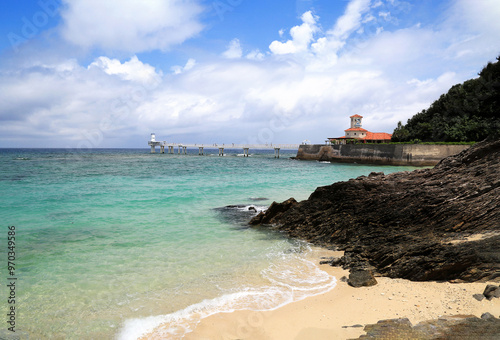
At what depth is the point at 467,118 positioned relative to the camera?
2047 inches

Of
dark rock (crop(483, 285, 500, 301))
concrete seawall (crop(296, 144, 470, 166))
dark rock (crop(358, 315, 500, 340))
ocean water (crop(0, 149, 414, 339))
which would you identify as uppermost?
concrete seawall (crop(296, 144, 470, 166))

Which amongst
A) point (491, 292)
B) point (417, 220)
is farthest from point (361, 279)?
point (417, 220)

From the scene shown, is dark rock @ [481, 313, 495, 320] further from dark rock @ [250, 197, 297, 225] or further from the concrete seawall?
the concrete seawall

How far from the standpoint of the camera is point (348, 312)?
5.03 meters

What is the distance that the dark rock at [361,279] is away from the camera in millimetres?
6012

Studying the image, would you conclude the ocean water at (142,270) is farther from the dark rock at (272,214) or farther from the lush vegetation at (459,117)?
the lush vegetation at (459,117)

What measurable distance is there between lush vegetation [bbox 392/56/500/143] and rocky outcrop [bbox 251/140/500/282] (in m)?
36.1

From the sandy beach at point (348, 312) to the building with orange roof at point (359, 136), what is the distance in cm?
6748

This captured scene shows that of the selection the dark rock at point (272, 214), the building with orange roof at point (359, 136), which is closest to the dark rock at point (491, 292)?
the dark rock at point (272, 214)

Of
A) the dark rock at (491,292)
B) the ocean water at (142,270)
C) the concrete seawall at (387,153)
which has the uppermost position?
the concrete seawall at (387,153)

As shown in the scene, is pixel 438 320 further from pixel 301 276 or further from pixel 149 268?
pixel 149 268

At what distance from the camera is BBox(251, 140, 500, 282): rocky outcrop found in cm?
595

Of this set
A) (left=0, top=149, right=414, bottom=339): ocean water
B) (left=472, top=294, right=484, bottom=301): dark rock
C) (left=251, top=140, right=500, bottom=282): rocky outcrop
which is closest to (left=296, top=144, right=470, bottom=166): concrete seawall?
(left=251, top=140, right=500, bottom=282): rocky outcrop

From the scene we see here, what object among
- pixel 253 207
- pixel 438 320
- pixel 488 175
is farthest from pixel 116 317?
pixel 488 175
